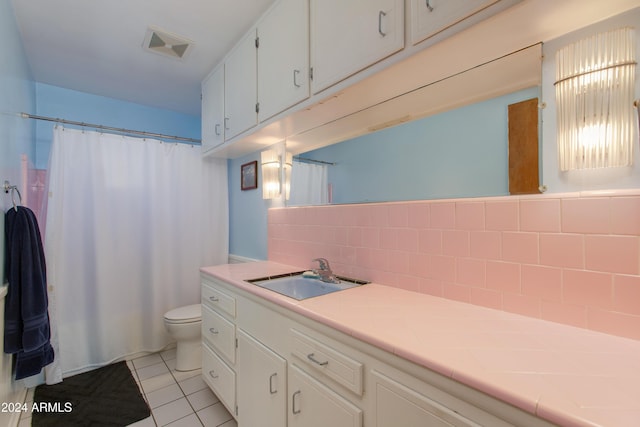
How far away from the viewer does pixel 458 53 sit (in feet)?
3.08

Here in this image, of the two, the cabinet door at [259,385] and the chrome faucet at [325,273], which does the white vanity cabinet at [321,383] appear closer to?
the cabinet door at [259,385]

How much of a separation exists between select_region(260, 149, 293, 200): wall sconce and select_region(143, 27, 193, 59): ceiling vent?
87 centimetres

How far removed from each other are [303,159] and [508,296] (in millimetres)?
1414

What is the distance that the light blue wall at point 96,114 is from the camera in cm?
236

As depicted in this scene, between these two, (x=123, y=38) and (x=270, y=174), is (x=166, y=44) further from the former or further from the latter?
(x=270, y=174)

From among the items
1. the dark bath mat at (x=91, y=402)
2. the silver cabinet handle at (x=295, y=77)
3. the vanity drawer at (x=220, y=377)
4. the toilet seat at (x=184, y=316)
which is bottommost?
the dark bath mat at (x=91, y=402)

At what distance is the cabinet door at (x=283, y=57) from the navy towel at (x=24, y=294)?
1487 mm

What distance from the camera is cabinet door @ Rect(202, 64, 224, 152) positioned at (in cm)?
213

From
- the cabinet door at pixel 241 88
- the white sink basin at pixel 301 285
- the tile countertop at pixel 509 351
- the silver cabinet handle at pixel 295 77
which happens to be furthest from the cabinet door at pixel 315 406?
the cabinet door at pixel 241 88

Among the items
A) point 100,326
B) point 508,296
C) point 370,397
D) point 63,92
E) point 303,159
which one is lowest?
point 100,326

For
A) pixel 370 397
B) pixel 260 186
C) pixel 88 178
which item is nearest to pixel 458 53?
pixel 370 397

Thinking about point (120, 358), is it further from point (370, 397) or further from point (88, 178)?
point (370, 397)

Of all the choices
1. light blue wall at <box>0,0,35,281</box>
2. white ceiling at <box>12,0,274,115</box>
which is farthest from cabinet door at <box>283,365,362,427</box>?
white ceiling at <box>12,0,274,115</box>

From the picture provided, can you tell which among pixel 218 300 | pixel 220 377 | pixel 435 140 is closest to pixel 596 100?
pixel 435 140
